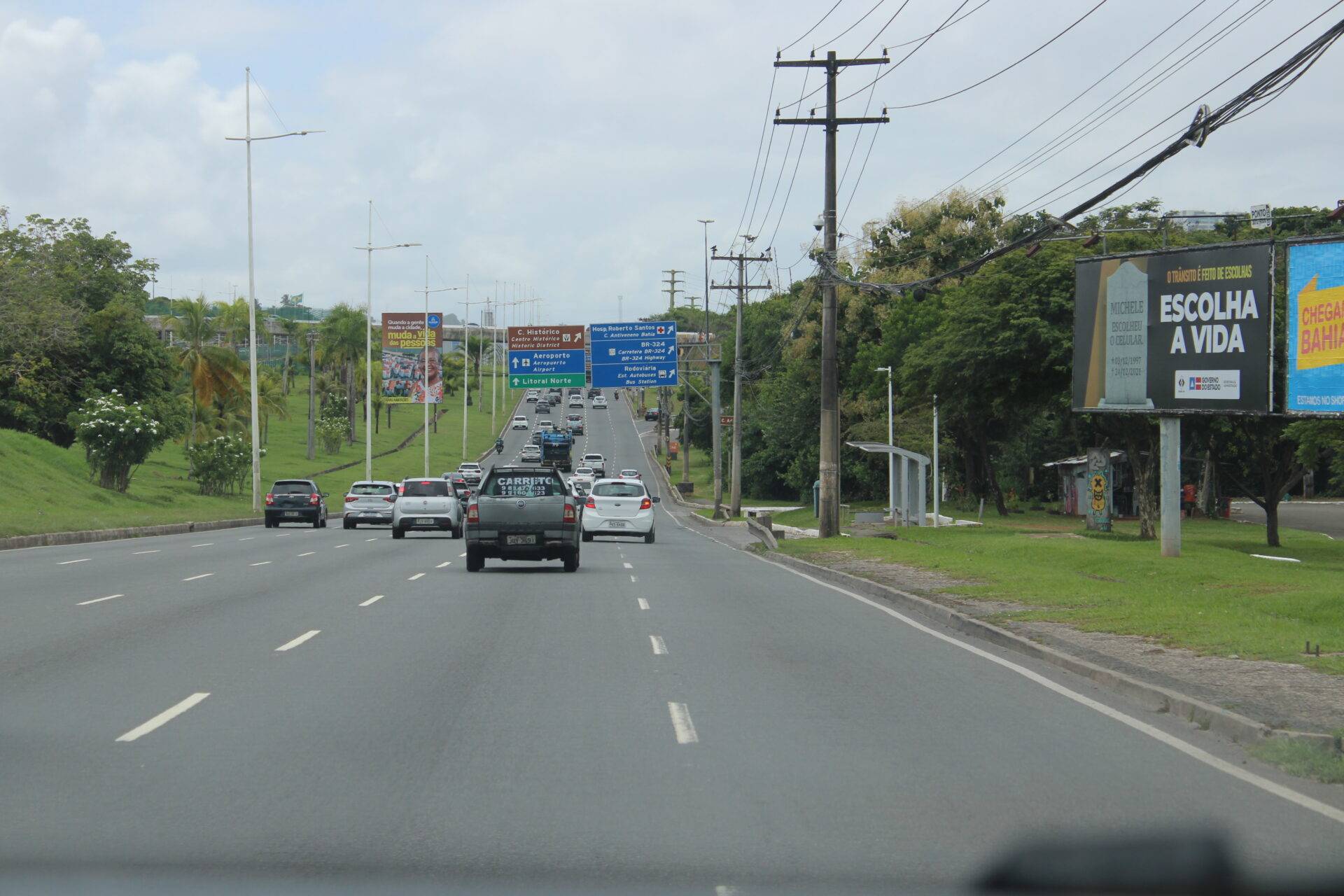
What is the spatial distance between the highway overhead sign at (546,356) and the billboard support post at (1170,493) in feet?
121

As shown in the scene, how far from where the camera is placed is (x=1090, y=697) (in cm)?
1160

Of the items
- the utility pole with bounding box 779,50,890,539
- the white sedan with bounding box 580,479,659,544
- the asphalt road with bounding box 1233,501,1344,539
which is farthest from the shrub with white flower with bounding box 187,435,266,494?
the asphalt road with bounding box 1233,501,1344,539

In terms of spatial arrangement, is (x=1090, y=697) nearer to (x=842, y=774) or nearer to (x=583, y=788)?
(x=842, y=774)

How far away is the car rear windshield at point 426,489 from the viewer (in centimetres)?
4097

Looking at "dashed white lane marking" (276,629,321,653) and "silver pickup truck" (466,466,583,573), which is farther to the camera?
"silver pickup truck" (466,466,583,573)

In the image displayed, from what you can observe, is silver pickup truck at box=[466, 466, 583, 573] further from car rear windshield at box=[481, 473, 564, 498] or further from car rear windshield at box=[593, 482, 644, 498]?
car rear windshield at box=[593, 482, 644, 498]

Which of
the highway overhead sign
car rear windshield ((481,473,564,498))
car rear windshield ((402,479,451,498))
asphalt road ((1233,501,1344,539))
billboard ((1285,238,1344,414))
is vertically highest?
the highway overhead sign

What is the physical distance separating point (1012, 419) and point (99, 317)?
1783 inches

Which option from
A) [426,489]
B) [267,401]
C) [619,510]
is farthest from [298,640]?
[267,401]

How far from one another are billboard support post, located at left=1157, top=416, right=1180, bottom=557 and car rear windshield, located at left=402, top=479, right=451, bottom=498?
20546 millimetres

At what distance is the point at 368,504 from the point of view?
1822 inches

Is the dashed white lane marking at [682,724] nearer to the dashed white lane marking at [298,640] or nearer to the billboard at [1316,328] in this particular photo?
the dashed white lane marking at [298,640]

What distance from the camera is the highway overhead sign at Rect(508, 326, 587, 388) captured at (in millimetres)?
63250

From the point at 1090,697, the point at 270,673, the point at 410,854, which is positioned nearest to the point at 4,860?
the point at 410,854
